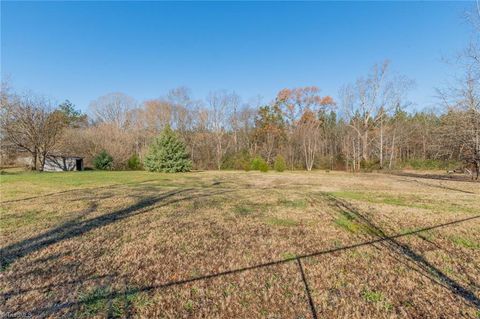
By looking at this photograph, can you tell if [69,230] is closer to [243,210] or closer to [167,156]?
[243,210]

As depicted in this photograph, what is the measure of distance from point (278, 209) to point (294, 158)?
1114 inches

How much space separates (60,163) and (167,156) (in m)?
14.2

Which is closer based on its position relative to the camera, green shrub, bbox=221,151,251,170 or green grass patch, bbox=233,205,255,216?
green grass patch, bbox=233,205,255,216

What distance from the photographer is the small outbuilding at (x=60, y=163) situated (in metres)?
25.8

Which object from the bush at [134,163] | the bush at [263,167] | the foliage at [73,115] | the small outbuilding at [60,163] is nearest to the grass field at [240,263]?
the bush at [263,167]

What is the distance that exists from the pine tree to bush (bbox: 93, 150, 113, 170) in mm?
7664

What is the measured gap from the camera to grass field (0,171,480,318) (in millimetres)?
2180

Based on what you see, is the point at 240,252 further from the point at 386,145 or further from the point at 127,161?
the point at 386,145

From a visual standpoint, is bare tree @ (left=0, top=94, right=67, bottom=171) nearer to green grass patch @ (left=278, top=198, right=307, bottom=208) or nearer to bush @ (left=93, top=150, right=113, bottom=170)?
bush @ (left=93, top=150, right=113, bottom=170)

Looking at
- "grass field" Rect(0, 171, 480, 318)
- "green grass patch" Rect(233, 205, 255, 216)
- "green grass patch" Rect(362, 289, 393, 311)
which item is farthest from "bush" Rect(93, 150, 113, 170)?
"green grass patch" Rect(362, 289, 393, 311)

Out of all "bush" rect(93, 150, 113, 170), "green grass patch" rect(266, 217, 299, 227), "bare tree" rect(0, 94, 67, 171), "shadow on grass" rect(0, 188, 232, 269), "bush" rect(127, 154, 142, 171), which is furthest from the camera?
"bush" rect(127, 154, 142, 171)

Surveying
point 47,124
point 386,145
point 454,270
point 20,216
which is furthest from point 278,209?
point 386,145

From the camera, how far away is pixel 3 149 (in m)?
21.4

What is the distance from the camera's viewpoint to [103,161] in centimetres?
2712
